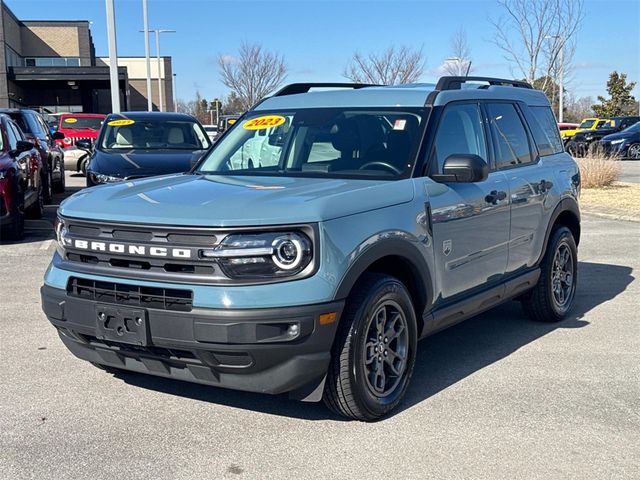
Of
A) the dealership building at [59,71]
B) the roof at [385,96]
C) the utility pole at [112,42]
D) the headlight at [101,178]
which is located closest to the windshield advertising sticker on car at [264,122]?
the roof at [385,96]

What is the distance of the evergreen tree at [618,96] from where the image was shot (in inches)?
2078

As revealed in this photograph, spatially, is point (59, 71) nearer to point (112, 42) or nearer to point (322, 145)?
point (112, 42)

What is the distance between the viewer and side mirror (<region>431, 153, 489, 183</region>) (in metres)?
4.63

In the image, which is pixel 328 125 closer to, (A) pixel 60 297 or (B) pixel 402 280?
(B) pixel 402 280

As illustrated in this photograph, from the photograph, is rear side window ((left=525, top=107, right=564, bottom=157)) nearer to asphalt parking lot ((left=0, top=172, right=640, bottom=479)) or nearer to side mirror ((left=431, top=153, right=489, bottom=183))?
asphalt parking lot ((left=0, top=172, right=640, bottom=479))

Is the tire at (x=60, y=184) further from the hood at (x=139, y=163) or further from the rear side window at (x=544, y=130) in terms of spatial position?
the rear side window at (x=544, y=130)

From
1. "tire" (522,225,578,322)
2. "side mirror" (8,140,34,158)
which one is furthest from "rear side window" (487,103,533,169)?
"side mirror" (8,140,34,158)

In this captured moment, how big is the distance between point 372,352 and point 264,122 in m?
2.16

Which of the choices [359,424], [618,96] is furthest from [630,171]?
[618,96]

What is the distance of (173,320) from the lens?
373cm

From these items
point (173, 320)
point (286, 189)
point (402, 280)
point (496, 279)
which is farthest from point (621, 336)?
point (173, 320)

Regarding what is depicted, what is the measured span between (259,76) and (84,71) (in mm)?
19504

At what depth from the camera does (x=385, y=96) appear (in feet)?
17.2

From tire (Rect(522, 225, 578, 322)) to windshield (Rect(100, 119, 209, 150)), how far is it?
676cm
